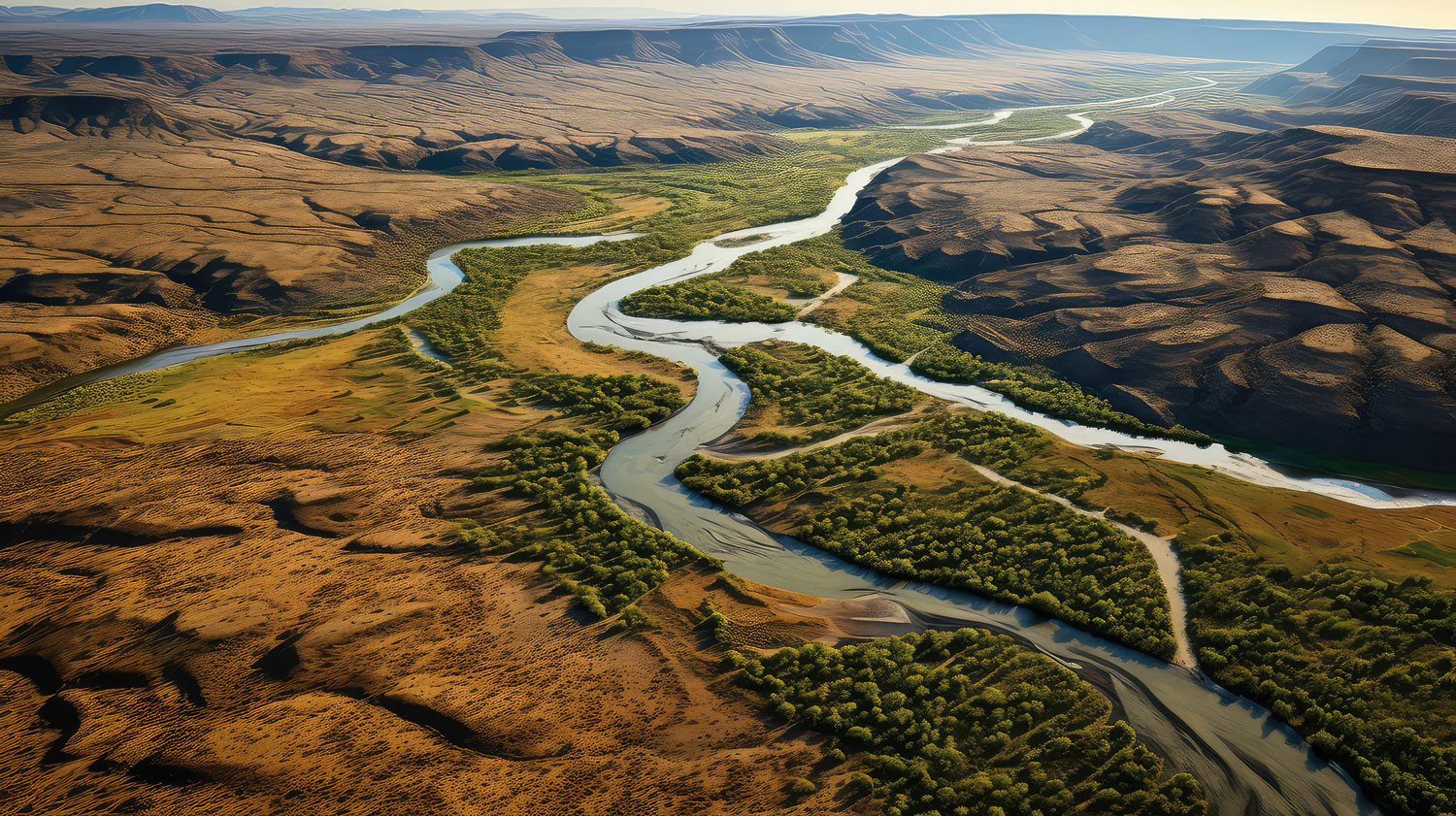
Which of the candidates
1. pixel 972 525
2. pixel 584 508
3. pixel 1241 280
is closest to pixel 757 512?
pixel 584 508

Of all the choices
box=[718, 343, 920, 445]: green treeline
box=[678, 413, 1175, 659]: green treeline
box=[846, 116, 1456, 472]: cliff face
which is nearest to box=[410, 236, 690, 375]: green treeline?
box=[718, 343, 920, 445]: green treeline

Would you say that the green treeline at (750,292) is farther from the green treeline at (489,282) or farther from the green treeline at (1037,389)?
the green treeline at (1037,389)

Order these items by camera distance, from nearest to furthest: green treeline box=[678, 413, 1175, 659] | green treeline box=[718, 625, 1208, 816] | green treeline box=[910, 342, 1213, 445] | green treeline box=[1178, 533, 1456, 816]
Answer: green treeline box=[718, 625, 1208, 816] < green treeline box=[1178, 533, 1456, 816] < green treeline box=[678, 413, 1175, 659] < green treeline box=[910, 342, 1213, 445]

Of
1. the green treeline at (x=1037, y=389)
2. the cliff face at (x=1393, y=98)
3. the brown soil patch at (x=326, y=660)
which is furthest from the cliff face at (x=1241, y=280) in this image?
the cliff face at (x=1393, y=98)

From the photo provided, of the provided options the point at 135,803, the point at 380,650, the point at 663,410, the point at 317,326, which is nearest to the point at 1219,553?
the point at 663,410

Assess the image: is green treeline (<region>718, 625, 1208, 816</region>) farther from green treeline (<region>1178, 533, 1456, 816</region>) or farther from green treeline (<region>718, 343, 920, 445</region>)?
green treeline (<region>718, 343, 920, 445</region>)

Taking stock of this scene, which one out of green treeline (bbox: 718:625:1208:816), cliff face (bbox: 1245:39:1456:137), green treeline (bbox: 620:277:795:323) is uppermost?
cliff face (bbox: 1245:39:1456:137)

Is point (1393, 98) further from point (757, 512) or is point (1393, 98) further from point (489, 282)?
point (757, 512)

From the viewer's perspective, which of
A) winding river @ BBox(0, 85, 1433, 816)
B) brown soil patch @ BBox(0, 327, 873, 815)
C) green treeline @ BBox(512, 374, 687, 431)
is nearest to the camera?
brown soil patch @ BBox(0, 327, 873, 815)
